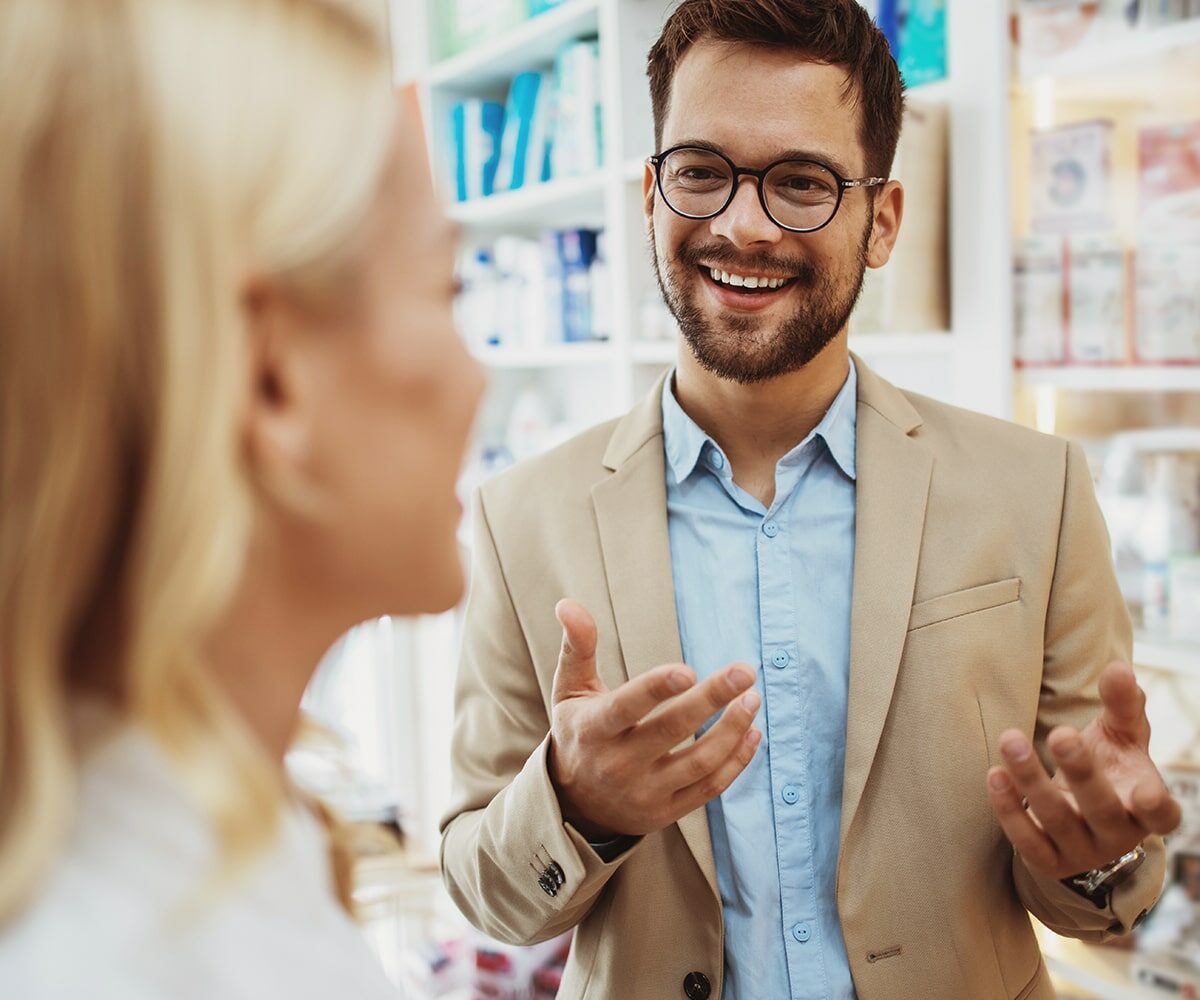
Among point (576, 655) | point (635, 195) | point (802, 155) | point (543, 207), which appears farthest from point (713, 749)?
point (543, 207)

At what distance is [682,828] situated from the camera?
1.21 metres

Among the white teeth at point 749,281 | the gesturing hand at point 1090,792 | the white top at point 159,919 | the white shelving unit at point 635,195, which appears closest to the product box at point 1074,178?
the white shelving unit at point 635,195

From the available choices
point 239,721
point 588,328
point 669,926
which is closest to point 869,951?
point 669,926

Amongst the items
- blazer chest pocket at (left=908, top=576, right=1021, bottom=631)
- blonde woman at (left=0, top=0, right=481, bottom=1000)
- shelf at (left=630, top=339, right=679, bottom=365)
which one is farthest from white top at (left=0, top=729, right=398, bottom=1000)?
shelf at (left=630, top=339, right=679, bottom=365)

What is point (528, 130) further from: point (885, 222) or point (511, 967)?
point (511, 967)

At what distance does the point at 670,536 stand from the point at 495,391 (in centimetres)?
220

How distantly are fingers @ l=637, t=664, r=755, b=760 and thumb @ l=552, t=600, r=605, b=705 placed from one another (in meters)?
0.09

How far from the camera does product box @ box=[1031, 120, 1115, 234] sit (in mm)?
1856

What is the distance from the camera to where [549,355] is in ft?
9.59

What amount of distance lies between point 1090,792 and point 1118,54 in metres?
1.32

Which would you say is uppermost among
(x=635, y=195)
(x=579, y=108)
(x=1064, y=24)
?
(x=579, y=108)

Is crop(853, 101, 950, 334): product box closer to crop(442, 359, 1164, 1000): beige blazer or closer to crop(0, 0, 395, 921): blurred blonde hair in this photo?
crop(442, 359, 1164, 1000): beige blazer

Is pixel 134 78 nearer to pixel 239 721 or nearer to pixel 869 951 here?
pixel 239 721

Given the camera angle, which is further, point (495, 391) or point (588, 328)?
point (495, 391)
